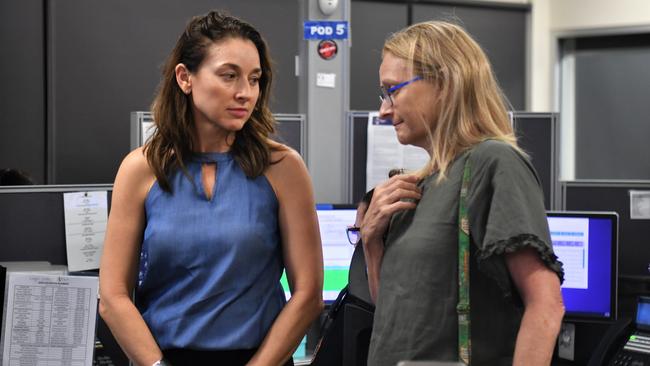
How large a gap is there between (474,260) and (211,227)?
19.1 inches

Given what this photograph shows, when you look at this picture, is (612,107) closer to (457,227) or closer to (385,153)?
(385,153)

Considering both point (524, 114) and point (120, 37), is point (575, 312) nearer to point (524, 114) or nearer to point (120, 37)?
point (524, 114)

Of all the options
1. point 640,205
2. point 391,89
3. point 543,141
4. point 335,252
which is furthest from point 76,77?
point 391,89

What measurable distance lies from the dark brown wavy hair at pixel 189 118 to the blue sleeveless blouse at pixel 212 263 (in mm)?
31

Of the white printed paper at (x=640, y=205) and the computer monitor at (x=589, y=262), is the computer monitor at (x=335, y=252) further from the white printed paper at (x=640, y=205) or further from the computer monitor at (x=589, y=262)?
the white printed paper at (x=640, y=205)

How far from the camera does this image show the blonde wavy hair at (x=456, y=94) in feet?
4.53

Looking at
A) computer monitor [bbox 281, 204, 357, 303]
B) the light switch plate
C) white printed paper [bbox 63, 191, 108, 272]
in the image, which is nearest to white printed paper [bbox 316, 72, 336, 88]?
computer monitor [bbox 281, 204, 357, 303]

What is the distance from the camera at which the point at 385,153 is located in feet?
10.4

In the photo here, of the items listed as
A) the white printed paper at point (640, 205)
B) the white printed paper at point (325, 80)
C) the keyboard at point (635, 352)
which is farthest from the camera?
the white printed paper at point (640, 205)

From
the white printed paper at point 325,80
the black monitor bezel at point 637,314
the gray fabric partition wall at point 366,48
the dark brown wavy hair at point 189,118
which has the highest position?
the gray fabric partition wall at point 366,48

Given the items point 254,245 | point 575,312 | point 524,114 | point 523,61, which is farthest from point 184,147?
point 523,61

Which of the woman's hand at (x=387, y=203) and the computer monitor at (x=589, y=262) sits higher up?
the woman's hand at (x=387, y=203)

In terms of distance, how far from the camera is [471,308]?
133cm

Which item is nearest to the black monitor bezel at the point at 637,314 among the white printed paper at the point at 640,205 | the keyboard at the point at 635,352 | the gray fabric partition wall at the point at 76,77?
the keyboard at the point at 635,352
